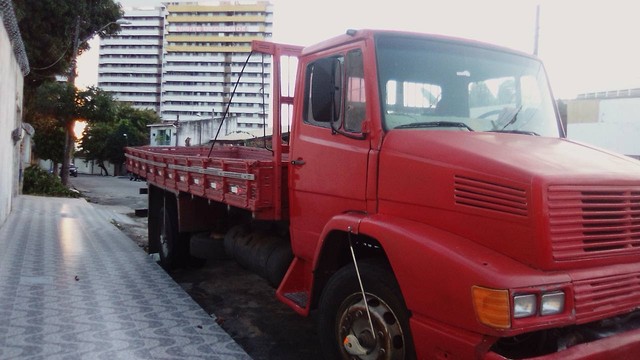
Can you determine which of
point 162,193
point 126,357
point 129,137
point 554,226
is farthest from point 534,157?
point 129,137

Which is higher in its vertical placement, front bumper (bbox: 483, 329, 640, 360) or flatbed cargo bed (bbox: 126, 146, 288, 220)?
flatbed cargo bed (bbox: 126, 146, 288, 220)

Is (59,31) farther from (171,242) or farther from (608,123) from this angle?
(608,123)

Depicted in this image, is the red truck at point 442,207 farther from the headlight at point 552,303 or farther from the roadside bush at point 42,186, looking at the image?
the roadside bush at point 42,186

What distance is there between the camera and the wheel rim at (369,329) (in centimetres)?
318

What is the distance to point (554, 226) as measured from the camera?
2686 millimetres

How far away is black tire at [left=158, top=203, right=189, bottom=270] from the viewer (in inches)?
294

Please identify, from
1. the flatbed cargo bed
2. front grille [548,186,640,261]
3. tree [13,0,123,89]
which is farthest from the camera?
tree [13,0,123,89]

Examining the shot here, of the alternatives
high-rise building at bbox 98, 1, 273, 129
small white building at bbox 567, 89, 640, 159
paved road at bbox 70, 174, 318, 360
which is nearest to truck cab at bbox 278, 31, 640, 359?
paved road at bbox 70, 174, 318, 360

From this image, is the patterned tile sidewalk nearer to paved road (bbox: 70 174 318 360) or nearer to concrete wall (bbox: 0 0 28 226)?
paved road (bbox: 70 174 318 360)

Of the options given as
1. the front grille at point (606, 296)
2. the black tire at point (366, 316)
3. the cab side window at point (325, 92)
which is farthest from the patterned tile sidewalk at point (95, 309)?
the front grille at point (606, 296)

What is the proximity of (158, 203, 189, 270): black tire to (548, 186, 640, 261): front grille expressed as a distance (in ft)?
18.5

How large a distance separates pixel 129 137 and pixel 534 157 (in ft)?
188

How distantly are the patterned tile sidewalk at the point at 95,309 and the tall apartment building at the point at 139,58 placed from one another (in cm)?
12437

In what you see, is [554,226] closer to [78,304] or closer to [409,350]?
[409,350]
